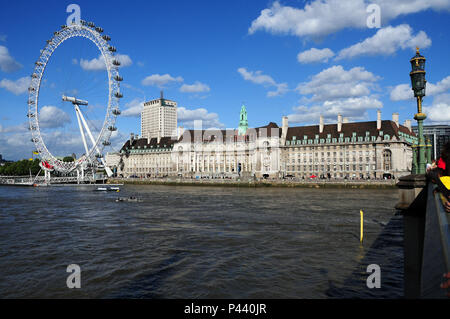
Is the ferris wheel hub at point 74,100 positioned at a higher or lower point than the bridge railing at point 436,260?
higher

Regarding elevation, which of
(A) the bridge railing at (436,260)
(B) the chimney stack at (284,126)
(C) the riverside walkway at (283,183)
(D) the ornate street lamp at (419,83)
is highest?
(B) the chimney stack at (284,126)

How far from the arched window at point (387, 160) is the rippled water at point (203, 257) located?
218 ft

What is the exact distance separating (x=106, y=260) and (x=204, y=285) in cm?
627

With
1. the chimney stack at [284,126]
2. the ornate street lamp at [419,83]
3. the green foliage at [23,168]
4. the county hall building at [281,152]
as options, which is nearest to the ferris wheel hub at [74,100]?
the county hall building at [281,152]

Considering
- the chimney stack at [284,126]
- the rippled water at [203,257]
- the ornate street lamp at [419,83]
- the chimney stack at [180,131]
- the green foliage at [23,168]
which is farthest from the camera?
the green foliage at [23,168]

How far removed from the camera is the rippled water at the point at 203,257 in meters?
12.7

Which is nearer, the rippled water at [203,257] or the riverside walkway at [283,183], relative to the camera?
the rippled water at [203,257]

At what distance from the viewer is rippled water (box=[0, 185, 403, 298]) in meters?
12.7

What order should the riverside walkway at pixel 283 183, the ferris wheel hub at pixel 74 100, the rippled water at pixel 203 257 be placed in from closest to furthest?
the rippled water at pixel 203 257 → the riverside walkway at pixel 283 183 → the ferris wheel hub at pixel 74 100

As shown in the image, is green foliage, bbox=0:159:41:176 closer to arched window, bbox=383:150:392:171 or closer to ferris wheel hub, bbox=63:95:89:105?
ferris wheel hub, bbox=63:95:89:105

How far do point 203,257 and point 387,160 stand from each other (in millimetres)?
85224

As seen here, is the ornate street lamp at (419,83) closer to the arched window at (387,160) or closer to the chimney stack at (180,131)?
the arched window at (387,160)
